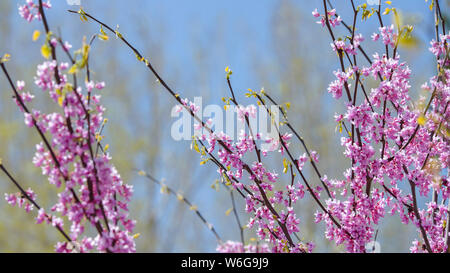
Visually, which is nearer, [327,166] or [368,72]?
[368,72]

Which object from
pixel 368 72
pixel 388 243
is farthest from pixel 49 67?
pixel 388 243

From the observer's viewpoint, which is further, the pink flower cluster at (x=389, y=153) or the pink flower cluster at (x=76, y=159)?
the pink flower cluster at (x=389, y=153)

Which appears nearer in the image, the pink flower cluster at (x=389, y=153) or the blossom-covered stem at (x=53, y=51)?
the blossom-covered stem at (x=53, y=51)

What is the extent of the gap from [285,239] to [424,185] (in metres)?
0.74

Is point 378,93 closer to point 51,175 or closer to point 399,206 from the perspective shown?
point 399,206

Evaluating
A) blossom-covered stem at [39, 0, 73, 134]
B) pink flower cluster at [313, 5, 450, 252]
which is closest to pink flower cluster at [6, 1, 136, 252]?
blossom-covered stem at [39, 0, 73, 134]

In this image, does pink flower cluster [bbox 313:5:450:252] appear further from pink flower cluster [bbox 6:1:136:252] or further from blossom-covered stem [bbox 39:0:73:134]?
blossom-covered stem [bbox 39:0:73:134]

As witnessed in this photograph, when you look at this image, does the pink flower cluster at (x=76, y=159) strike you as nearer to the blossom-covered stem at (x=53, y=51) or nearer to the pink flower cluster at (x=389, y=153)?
the blossom-covered stem at (x=53, y=51)

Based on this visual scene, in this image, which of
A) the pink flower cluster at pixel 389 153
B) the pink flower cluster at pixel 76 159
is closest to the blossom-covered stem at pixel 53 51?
the pink flower cluster at pixel 76 159

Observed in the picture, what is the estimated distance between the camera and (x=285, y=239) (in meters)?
2.38
